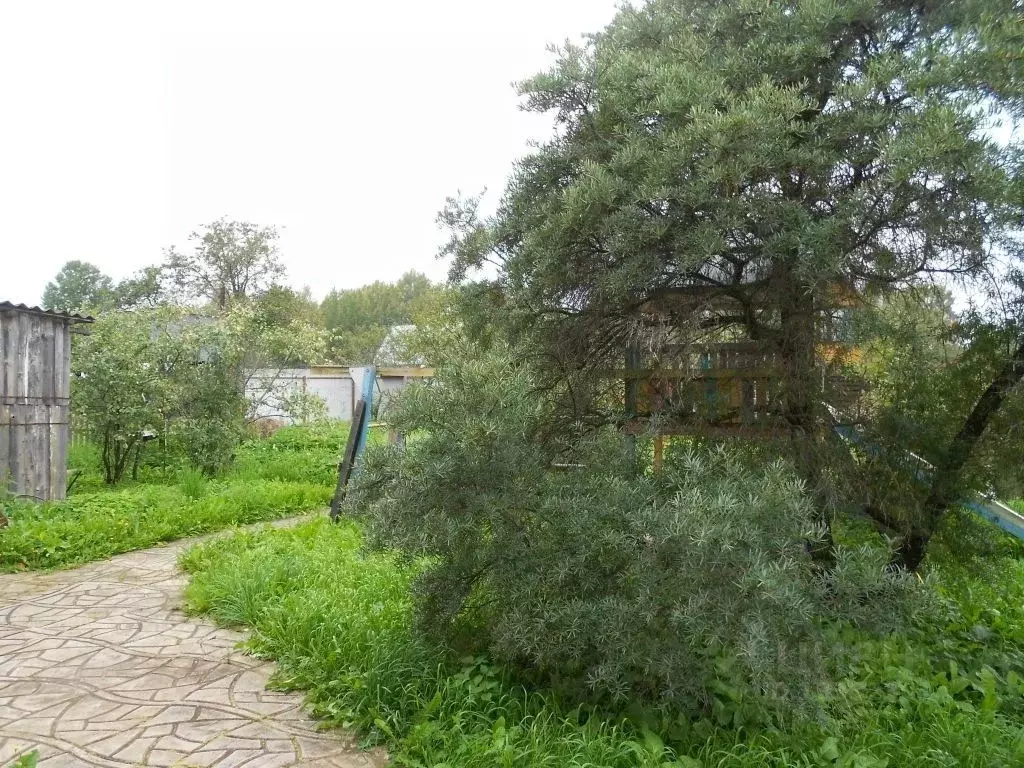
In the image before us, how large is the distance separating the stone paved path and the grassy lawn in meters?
1.04

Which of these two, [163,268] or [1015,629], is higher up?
[163,268]

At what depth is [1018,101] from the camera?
351 centimetres

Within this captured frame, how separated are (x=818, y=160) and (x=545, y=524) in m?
2.04

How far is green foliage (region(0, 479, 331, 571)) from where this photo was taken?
6.68m

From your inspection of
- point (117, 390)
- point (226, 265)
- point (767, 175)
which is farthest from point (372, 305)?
point (767, 175)

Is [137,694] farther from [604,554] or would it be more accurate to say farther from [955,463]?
[955,463]

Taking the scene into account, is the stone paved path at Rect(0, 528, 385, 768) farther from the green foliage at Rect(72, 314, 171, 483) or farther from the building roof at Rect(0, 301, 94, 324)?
the green foliage at Rect(72, 314, 171, 483)

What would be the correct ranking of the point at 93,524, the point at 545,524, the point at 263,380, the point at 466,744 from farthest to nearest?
the point at 263,380 → the point at 93,524 → the point at 545,524 → the point at 466,744

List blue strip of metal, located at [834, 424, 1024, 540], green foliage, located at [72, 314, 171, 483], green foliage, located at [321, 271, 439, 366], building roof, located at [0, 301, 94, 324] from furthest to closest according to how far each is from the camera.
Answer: green foliage, located at [321, 271, 439, 366] → green foliage, located at [72, 314, 171, 483] → building roof, located at [0, 301, 94, 324] → blue strip of metal, located at [834, 424, 1024, 540]

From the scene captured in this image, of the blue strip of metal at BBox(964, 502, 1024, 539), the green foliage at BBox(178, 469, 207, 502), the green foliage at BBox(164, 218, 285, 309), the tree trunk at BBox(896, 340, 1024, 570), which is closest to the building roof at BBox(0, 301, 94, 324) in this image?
the green foliage at BBox(178, 469, 207, 502)

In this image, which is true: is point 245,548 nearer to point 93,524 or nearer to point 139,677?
point 93,524

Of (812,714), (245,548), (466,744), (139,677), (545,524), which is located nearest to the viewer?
(812,714)

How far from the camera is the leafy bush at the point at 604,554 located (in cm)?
283

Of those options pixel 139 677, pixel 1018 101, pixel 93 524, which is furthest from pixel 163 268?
pixel 1018 101
